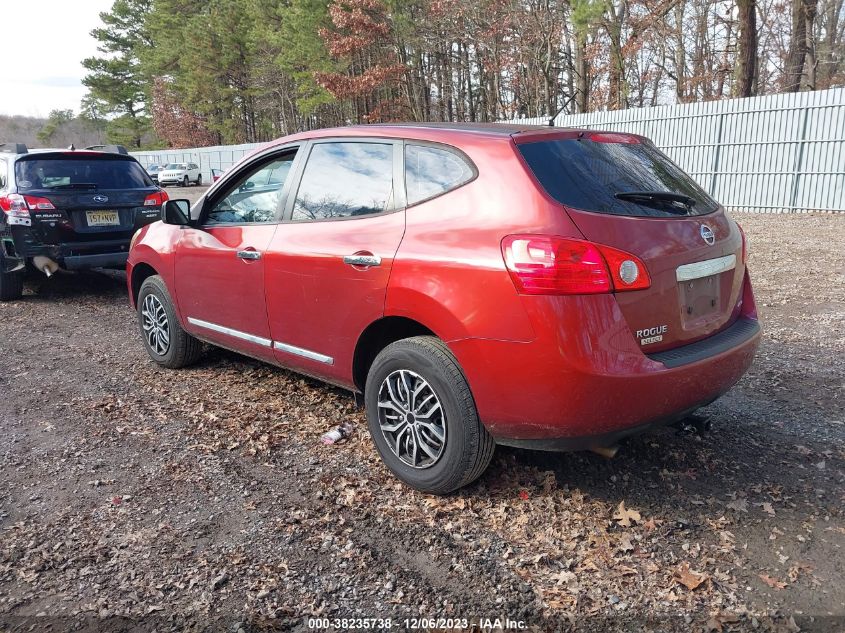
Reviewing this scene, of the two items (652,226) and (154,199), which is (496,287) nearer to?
(652,226)

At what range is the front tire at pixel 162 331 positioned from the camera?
511 cm

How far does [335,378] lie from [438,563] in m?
1.32

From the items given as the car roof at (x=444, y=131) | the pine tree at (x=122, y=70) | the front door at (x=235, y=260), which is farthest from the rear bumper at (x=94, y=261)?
the pine tree at (x=122, y=70)

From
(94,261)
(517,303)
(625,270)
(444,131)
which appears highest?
(444,131)

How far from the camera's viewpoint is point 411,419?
3.26m

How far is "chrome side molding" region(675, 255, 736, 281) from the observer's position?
116 inches

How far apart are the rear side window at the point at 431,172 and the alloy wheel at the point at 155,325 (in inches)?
108

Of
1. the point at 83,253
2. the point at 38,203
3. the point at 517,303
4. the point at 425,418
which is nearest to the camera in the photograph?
the point at 517,303

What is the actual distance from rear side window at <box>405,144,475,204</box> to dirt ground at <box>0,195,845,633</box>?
58.0 inches

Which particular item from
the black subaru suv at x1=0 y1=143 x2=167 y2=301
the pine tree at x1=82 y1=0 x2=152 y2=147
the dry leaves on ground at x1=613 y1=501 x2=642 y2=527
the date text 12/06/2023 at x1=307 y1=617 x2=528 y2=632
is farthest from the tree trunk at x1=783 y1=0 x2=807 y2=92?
the pine tree at x1=82 y1=0 x2=152 y2=147

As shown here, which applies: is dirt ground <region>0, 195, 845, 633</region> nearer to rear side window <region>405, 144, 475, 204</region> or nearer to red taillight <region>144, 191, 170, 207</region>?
rear side window <region>405, 144, 475, 204</region>

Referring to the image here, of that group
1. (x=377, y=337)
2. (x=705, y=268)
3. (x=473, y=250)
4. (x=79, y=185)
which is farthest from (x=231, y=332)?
(x=79, y=185)

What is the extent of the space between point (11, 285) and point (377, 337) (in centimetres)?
636

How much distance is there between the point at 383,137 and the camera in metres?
3.58
